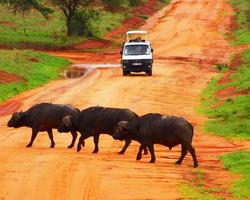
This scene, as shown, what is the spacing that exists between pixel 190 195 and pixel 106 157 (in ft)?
17.3

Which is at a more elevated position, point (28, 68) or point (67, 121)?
point (67, 121)

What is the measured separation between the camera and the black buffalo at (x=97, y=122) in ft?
68.0

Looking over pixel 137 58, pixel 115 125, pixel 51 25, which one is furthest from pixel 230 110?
pixel 51 25

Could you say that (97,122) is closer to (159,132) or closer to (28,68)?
(159,132)

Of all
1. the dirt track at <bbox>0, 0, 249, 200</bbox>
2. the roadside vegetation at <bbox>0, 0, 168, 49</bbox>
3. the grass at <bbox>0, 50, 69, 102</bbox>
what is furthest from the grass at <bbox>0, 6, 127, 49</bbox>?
the grass at <bbox>0, 50, 69, 102</bbox>

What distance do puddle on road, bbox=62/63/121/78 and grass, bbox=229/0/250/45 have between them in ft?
54.3

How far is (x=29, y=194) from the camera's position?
1428 cm

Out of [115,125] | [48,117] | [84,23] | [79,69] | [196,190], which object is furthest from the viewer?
[84,23]

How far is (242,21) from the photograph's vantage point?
77.6m

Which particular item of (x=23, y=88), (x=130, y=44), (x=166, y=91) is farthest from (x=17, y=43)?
(x=166, y=91)

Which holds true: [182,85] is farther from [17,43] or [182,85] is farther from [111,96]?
[17,43]

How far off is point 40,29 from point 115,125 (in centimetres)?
5024

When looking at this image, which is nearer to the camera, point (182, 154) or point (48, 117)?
point (182, 154)

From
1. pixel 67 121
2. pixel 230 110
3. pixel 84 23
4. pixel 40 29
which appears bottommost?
pixel 230 110
